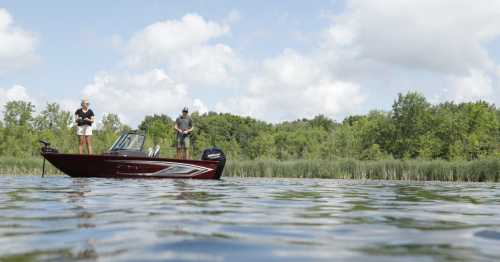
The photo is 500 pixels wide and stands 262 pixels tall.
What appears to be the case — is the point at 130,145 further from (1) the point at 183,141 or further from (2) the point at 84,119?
(1) the point at 183,141

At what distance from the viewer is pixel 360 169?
85.2 feet

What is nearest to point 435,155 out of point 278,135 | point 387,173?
point 387,173

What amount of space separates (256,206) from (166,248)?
3.07 metres

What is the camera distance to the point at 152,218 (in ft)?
15.6

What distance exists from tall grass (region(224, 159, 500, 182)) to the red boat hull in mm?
10944

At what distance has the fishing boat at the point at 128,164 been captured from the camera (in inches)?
561

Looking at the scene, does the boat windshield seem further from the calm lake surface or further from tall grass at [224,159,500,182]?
tall grass at [224,159,500,182]

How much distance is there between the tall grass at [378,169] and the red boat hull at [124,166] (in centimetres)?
1094

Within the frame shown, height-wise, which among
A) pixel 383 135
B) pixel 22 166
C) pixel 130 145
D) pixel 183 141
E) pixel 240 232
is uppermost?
pixel 383 135

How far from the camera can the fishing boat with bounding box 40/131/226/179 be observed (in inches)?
561

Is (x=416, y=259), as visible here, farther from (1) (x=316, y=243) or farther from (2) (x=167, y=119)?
(2) (x=167, y=119)

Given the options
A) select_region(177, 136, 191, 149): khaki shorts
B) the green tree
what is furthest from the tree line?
select_region(177, 136, 191, 149): khaki shorts

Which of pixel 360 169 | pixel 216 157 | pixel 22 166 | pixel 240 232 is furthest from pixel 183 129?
pixel 22 166

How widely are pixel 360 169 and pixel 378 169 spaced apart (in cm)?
89
